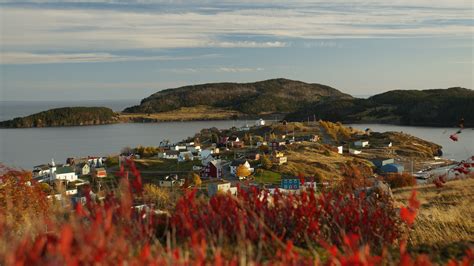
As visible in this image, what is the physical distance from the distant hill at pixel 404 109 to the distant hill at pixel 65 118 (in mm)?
51425

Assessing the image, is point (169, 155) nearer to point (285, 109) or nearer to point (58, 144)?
point (58, 144)

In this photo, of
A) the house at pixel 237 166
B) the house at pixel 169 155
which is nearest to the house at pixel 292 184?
the house at pixel 237 166

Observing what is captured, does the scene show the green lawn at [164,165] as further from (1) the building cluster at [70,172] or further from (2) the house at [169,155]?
(1) the building cluster at [70,172]

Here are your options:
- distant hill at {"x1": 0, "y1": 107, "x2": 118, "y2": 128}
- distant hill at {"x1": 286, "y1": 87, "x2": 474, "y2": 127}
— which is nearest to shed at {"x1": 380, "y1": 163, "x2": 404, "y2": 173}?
distant hill at {"x1": 286, "y1": 87, "x2": 474, "y2": 127}

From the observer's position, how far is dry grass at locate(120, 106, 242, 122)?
148 meters

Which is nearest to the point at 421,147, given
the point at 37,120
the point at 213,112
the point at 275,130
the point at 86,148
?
the point at 275,130

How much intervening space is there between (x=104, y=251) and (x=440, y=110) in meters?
118

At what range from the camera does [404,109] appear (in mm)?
120500

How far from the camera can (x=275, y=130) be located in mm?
79812

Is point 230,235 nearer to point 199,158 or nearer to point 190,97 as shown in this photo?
point 199,158

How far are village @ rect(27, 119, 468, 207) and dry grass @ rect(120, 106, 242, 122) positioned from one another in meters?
69.5

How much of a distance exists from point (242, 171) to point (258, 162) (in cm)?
670

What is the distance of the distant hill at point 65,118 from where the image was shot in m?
126

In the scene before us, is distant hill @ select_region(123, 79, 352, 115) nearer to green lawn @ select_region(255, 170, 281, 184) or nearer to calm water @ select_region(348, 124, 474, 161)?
calm water @ select_region(348, 124, 474, 161)
